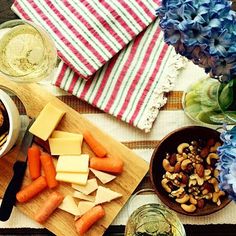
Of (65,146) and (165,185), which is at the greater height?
(65,146)

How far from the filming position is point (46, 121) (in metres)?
1.11

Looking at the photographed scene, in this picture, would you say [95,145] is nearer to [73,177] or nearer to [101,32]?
[73,177]

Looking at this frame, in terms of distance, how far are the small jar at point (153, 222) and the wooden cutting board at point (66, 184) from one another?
58mm

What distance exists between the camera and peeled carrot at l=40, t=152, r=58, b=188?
1.13 meters

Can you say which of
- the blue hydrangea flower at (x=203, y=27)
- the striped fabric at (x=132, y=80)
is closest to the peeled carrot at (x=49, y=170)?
the striped fabric at (x=132, y=80)

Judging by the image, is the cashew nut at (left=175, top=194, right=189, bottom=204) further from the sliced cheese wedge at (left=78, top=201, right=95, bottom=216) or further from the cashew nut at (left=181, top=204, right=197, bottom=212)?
the sliced cheese wedge at (left=78, top=201, right=95, bottom=216)

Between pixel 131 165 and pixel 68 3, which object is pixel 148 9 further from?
pixel 131 165

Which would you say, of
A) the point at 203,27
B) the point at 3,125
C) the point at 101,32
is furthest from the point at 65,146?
the point at 203,27

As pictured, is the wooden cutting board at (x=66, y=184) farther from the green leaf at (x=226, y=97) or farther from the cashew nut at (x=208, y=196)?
the green leaf at (x=226, y=97)

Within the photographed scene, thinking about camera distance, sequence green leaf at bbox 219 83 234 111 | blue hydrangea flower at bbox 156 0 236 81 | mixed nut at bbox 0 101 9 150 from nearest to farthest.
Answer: blue hydrangea flower at bbox 156 0 236 81
green leaf at bbox 219 83 234 111
mixed nut at bbox 0 101 9 150

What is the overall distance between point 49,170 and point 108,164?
11cm

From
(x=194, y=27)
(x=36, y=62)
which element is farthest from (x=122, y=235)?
(x=194, y=27)

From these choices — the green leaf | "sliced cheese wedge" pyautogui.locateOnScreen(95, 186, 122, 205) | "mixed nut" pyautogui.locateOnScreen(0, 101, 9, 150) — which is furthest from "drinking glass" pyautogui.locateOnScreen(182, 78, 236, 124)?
"mixed nut" pyautogui.locateOnScreen(0, 101, 9, 150)

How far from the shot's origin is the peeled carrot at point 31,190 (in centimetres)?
113
